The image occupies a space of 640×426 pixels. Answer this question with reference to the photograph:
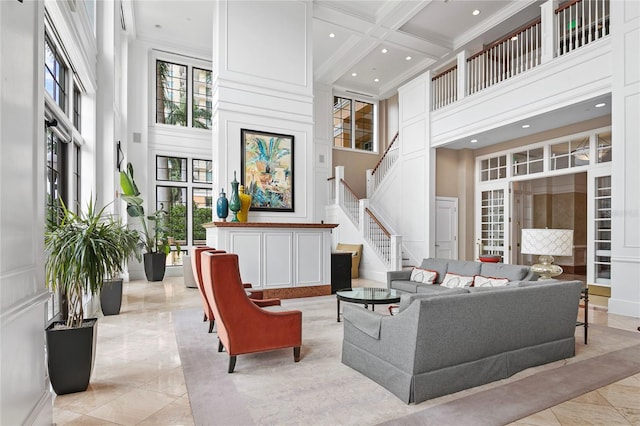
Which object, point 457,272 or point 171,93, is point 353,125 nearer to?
point 171,93

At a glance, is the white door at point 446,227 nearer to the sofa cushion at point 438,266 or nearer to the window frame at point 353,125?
the sofa cushion at point 438,266

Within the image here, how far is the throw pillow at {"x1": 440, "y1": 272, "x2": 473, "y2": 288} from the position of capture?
5.16 m

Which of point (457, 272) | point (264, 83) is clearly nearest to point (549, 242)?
point (457, 272)

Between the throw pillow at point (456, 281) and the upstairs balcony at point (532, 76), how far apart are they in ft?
11.8

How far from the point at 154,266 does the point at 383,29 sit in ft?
25.4

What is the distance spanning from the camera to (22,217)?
6.10ft

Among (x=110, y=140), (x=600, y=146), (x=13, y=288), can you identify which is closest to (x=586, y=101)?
(x=600, y=146)

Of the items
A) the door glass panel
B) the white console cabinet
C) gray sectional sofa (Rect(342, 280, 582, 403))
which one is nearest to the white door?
the door glass panel

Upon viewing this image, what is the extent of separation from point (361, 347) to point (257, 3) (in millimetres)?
6463

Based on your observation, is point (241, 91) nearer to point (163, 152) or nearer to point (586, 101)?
point (163, 152)

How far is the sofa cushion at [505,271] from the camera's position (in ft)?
15.4

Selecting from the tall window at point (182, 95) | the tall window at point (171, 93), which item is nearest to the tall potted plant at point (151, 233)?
the tall window at point (171, 93)

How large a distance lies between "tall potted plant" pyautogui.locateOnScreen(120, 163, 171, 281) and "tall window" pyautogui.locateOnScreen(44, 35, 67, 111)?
10.1ft

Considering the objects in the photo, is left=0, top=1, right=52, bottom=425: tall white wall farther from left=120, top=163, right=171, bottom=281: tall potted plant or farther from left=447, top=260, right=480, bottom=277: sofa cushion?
left=120, top=163, right=171, bottom=281: tall potted plant
